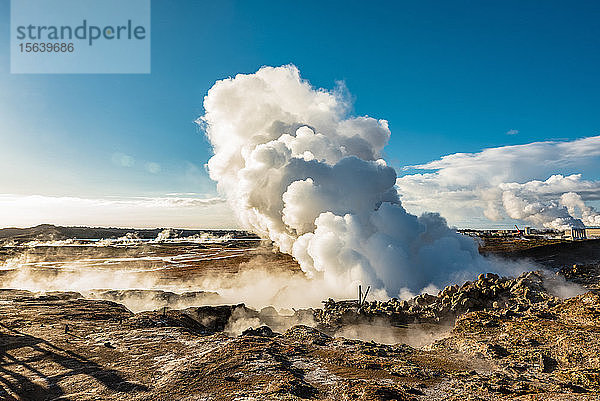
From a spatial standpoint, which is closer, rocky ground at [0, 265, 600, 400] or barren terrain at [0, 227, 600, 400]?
rocky ground at [0, 265, 600, 400]

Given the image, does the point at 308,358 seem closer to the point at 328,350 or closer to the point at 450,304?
the point at 328,350

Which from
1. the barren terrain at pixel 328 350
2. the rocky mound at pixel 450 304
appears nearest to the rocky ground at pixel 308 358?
the barren terrain at pixel 328 350

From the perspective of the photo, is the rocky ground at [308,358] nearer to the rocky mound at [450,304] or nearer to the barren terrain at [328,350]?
the barren terrain at [328,350]

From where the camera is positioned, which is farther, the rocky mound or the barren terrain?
the rocky mound

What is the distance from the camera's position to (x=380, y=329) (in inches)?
1046

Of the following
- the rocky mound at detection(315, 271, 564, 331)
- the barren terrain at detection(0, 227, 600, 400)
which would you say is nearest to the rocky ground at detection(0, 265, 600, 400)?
the barren terrain at detection(0, 227, 600, 400)

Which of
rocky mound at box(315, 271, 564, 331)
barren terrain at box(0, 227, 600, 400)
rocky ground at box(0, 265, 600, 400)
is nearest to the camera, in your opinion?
rocky ground at box(0, 265, 600, 400)

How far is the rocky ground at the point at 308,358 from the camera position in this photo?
12.3 metres

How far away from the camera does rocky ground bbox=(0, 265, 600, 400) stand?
1229 cm

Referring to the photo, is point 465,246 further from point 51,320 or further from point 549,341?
point 51,320

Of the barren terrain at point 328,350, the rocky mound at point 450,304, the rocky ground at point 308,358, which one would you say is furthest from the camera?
the rocky mound at point 450,304

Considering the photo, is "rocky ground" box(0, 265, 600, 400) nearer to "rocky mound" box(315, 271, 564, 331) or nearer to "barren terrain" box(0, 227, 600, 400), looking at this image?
"barren terrain" box(0, 227, 600, 400)

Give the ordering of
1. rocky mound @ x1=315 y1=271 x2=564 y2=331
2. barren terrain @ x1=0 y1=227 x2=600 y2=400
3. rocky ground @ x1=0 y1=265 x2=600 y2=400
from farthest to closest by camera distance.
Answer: rocky mound @ x1=315 y1=271 x2=564 y2=331, barren terrain @ x1=0 y1=227 x2=600 y2=400, rocky ground @ x1=0 y1=265 x2=600 y2=400

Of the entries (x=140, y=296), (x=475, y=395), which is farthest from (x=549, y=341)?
(x=140, y=296)
